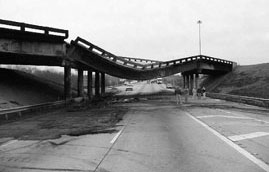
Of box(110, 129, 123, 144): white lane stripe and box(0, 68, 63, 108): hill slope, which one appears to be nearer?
box(110, 129, 123, 144): white lane stripe

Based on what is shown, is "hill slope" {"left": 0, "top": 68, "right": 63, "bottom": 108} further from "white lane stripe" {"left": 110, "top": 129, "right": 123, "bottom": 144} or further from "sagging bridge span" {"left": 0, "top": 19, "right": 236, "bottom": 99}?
"white lane stripe" {"left": 110, "top": 129, "right": 123, "bottom": 144}

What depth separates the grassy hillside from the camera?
41312mm

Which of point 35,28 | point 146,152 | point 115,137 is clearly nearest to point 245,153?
point 146,152

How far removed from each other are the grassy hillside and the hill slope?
1003 inches

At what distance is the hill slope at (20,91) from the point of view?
27331 mm

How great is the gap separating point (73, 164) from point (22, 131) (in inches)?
280

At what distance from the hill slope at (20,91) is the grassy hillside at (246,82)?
2547 cm

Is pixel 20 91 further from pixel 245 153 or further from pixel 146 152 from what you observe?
pixel 245 153

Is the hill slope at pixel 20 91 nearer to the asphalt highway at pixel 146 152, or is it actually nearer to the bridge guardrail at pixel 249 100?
the asphalt highway at pixel 146 152

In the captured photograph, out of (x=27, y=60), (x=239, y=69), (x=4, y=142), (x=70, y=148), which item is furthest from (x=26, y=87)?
(x=239, y=69)

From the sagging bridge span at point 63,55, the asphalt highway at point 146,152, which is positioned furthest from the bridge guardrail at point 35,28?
the asphalt highway at point 146,152

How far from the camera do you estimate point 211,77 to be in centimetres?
6981

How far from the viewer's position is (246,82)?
164ft

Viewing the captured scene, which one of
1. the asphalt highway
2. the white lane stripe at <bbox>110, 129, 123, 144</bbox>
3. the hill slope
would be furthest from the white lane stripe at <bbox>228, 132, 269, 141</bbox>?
the hill slope
